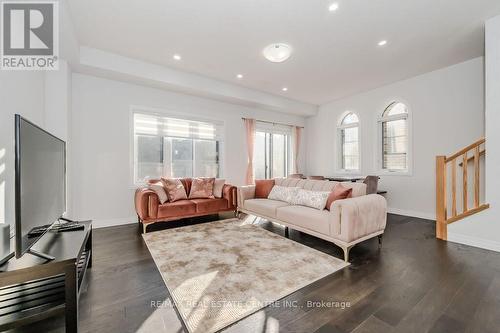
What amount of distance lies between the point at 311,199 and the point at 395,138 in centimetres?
320

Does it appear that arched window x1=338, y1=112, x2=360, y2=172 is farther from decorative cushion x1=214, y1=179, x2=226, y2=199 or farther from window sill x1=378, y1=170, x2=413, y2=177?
decorative cushion x1=214, y1=179, x2=226, y2=199

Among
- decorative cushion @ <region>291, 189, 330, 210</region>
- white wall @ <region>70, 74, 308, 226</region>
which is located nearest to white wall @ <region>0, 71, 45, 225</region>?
white wall @ <region>70, 74, 308, 226</region>

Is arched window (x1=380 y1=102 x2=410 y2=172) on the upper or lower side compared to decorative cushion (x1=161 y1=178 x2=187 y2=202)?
upper

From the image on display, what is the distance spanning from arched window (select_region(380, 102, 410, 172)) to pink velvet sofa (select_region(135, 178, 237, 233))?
12.2ft

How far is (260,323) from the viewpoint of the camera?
1493 mm

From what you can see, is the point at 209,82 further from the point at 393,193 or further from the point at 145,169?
the point at 393,193

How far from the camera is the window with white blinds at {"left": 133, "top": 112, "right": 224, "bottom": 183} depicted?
4328 mm

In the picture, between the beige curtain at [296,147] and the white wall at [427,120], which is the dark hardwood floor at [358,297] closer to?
the white wall at [427,120]

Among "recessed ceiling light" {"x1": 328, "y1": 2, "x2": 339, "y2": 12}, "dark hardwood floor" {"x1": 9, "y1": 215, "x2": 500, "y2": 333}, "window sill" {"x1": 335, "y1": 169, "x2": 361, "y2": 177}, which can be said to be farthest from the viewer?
"window sill" {"x1": 335, "y1": 169, "x2": 361, "y2": 177}

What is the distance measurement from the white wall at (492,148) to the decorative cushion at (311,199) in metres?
2.01

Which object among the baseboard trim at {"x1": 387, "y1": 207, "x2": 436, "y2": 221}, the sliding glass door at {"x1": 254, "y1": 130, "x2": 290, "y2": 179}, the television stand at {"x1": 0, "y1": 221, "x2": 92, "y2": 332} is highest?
the sliding glass door at {"x1": 254, "y1": 130, "x2": 290, "y2": 179}

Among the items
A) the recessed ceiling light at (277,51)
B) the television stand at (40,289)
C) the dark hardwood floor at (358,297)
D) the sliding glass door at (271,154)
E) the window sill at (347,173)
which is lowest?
the dark hardwood floor at (358,297)

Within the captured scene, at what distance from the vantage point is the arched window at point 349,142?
5715mm

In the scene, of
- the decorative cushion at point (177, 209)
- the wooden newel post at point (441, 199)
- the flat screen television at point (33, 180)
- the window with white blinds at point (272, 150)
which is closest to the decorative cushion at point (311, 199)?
the wooden newel post at point (441, 199)
